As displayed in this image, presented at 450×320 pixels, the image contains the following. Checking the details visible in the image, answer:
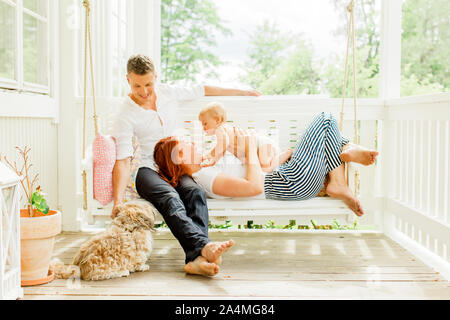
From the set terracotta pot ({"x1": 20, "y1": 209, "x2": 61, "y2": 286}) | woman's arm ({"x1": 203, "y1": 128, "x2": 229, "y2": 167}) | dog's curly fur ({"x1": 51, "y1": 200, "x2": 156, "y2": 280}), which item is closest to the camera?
terracotta pot ({"x1": 20, "y1": 209, "x2": 61, "y2": 286})

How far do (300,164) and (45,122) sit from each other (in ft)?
5.38

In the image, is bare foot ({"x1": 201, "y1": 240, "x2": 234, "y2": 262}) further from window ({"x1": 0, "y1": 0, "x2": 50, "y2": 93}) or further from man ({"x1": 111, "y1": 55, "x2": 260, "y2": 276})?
window ({"x1": 0, "y1": 0, "x2": 50, "y2": 93})

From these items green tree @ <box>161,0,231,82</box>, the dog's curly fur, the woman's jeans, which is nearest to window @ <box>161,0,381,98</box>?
green tree @ <box>161,0,231,82</box>

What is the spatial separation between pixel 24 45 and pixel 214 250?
1.63 meters

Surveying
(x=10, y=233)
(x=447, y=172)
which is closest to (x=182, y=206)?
(x=10, y=233)

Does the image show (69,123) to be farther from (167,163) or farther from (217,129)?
(217,129)

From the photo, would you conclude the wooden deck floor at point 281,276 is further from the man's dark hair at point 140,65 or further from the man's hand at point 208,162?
the man's dark hair at point 140,65

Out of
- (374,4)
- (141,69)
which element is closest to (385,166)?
(141,69)

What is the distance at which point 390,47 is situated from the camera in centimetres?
313

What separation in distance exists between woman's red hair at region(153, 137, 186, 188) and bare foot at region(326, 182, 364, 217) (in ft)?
2.61

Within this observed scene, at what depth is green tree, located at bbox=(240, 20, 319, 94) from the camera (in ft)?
26.6

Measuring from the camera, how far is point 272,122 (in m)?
2.99

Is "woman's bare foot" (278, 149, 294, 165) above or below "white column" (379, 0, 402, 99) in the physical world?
below
